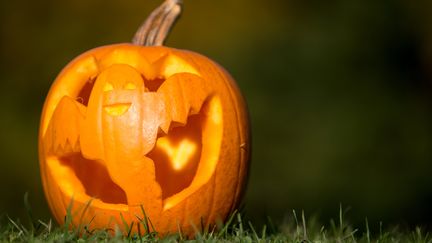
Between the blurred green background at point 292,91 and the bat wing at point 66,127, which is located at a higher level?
the bat wing at point 66,127

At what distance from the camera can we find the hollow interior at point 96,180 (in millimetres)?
3707

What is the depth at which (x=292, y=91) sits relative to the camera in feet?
26.2

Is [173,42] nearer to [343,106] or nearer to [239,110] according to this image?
[343,106]

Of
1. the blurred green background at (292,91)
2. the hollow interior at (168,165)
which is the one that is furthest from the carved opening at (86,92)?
the blurred green background at (292,91)

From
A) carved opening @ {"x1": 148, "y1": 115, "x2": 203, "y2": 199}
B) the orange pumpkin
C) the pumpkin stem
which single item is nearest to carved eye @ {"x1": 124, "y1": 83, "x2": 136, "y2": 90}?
the orange pumpkin

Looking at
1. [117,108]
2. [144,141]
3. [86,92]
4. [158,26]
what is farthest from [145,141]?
[158,26]

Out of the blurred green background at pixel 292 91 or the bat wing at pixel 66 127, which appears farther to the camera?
the blurred green background at pixel 292 91

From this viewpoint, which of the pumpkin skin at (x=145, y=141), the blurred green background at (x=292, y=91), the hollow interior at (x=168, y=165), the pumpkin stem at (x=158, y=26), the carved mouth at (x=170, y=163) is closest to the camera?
the pumpkin skin at (x=145, y=141)

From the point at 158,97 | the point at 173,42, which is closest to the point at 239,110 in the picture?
the point at 158,97

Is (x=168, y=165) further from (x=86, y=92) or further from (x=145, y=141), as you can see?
(x=86, y=92)

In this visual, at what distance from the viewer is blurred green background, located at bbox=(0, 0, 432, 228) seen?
7.73 meters

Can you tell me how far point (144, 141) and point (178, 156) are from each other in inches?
14.5

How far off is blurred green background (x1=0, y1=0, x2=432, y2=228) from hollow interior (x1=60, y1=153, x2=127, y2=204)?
389 cm

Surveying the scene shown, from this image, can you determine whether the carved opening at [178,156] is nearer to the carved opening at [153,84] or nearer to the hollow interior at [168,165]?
the hollow interior at [168,165]
